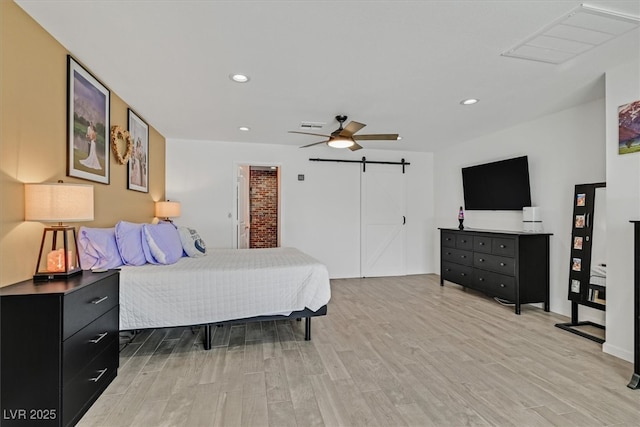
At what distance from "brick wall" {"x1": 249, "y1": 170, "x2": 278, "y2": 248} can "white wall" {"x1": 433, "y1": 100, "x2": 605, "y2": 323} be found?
206 inches

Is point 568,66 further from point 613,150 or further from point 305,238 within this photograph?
point 305,238

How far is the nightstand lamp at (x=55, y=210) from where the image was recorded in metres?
1.89

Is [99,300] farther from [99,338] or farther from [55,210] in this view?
[55,210]

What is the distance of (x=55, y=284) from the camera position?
189 cm

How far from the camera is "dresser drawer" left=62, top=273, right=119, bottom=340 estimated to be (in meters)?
1.74

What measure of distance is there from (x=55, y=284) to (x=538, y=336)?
407 cm

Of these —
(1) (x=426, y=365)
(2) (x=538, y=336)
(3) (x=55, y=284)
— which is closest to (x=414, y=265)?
(2) (x=538, y=336)

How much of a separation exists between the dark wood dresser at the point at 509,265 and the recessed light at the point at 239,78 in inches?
142

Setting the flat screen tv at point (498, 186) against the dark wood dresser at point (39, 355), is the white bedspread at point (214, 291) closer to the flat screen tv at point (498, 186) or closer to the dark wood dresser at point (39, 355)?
the dark wood dresser at point (39, 355)

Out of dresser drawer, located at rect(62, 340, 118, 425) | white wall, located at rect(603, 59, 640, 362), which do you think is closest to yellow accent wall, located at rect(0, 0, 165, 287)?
dresser drawer, located at rect(62, 340, 118, 425)

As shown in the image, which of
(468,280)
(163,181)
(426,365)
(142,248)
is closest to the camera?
(426,365)

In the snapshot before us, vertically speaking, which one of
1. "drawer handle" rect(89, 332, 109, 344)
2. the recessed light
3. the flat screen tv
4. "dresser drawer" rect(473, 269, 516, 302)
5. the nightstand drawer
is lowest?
"dresser drawer" rect(473, 269, 516, 302)

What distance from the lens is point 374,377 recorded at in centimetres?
236

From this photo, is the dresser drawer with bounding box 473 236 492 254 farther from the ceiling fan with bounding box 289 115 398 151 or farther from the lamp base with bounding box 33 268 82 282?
the lamp base with bounding box 33 268 82 282
